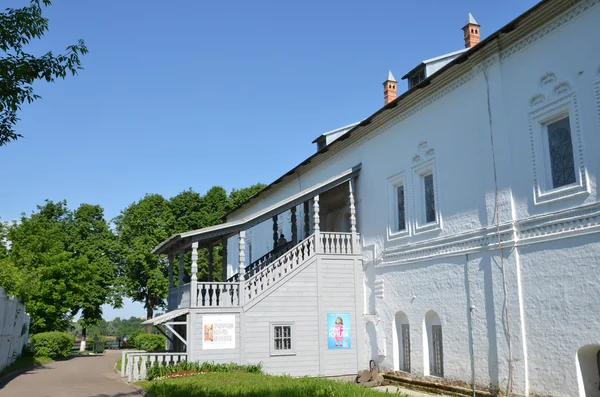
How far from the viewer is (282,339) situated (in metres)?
17.9

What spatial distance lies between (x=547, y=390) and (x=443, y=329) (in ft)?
11.8

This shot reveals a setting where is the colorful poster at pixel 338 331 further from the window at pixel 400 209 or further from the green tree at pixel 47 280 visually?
the green tree at pixel 47 280

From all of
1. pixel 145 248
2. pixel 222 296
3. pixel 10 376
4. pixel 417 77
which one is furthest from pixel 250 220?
pixel 145 248

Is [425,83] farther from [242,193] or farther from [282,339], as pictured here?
[242,193]

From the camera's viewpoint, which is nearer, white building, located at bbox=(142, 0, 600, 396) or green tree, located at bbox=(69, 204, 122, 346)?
white building, located at bbox=(142, 0, 600, 396)

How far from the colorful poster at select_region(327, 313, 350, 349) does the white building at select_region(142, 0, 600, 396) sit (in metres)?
0.08

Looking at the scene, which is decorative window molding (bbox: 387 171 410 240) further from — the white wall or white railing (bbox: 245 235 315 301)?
white railing (bbox: 245 235 315 301)

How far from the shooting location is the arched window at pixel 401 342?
16969mm

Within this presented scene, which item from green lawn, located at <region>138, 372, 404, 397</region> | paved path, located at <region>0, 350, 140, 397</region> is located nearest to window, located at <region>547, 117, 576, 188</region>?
Result: green lawn, located at <region>138, 372, 404, 397</region>

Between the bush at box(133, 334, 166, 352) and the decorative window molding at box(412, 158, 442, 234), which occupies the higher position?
the decorative window molding at box(412, 158, 442, 234)

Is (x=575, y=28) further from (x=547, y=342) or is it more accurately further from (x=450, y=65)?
(x=547, y=342)

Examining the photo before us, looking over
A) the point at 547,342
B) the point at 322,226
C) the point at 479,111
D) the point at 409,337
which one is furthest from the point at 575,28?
the point at 322,226

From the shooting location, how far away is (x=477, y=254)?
1400 centimetres

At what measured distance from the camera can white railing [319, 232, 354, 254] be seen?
19.0 metres
